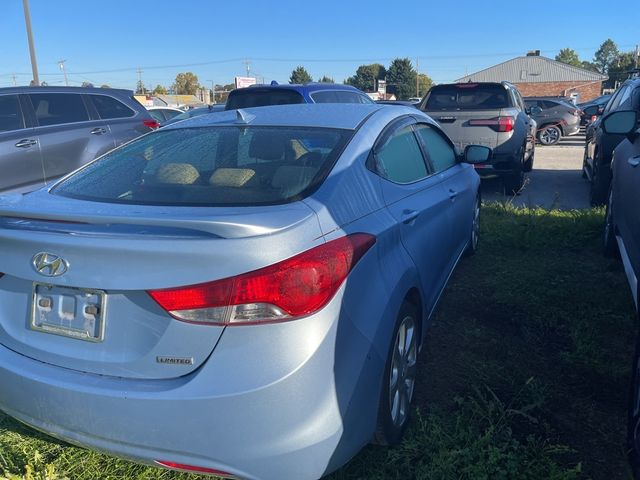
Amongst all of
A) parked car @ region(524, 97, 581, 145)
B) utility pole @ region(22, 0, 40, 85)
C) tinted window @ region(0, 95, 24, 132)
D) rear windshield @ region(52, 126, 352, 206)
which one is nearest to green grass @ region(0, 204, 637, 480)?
rear windshield @ region(52, 126, 352, 206)

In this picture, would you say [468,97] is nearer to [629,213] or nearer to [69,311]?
[629,213]

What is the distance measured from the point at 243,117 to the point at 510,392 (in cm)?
210

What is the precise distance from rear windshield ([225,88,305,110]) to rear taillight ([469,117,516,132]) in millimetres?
2759

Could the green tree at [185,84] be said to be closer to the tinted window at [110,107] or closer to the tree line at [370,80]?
the tree line at [370,80]

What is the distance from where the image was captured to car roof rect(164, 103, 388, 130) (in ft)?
9.32

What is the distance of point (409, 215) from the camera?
2695mm

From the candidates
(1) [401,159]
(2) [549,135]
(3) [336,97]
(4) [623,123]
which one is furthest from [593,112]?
(1) [401,159]

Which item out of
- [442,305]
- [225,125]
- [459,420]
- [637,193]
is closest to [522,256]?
[442,305]

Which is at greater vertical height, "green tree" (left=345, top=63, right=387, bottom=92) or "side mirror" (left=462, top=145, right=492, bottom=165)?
"green tree" (left=345, top=63, right=387, bottom=92)

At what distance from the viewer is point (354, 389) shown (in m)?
1.95

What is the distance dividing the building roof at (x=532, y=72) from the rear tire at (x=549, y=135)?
5818 centimetres

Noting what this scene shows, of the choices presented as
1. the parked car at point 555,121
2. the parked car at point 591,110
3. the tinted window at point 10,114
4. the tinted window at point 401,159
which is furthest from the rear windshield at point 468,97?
the parked car at point 555,121

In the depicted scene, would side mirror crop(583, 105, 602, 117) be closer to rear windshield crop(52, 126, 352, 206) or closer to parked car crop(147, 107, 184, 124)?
rear windshield crop(52, 126, 352, 206)

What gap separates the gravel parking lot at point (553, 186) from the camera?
317 inches
